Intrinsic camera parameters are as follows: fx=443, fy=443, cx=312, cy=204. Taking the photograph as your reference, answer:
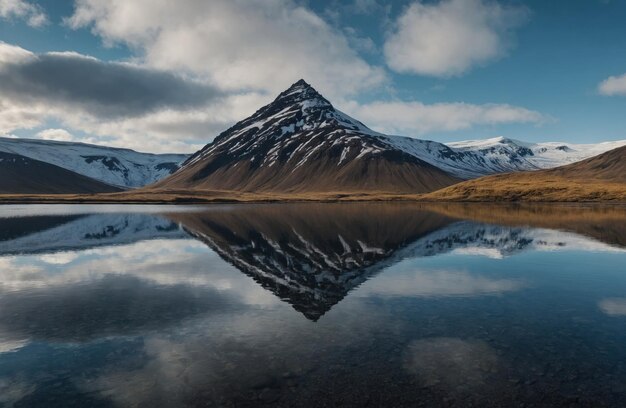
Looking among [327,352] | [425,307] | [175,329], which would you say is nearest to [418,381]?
[327,352]

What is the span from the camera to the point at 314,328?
874 inches

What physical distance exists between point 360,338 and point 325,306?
6102mm

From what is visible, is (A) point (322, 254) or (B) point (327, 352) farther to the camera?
(A) point (322, 254)

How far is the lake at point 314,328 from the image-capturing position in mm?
15461

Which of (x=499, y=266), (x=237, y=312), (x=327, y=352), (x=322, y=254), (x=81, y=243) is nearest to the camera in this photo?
(x=327, y=352)

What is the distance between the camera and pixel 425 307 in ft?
86.4

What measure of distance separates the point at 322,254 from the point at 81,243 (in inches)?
1302

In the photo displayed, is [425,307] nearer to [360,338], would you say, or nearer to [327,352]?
[360,338]

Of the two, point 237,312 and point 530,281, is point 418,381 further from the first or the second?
point 530,281

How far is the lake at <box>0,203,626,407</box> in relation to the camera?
1546 cm

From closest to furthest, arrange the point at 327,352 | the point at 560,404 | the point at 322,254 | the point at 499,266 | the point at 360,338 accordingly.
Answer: the point at 560,404 < the point at 327,352 < the point at 360,338 < the point at 499,266 < the point at 322,254

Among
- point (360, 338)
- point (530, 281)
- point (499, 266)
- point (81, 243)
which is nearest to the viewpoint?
point (360, 338)

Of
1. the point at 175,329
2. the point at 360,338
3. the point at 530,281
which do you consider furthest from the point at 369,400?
the point at 530,281

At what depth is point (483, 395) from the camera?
49.2 feet
